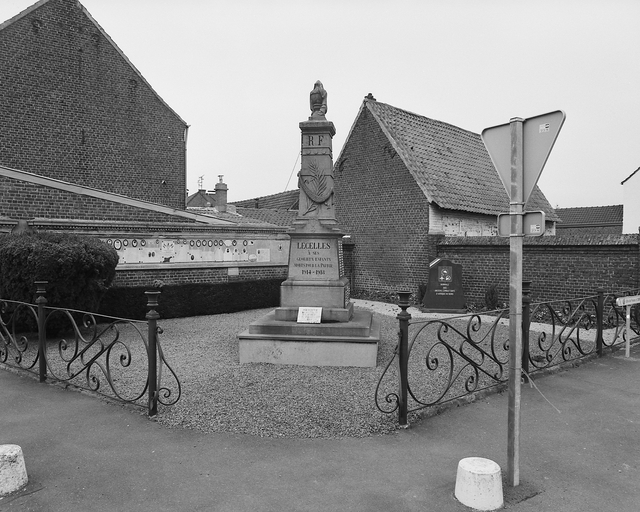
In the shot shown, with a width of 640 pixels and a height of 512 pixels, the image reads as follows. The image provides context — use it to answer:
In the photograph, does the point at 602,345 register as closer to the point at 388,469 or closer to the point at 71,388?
the point at 388,469

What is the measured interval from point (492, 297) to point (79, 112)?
14.3 meters

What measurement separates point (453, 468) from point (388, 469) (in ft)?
1.76

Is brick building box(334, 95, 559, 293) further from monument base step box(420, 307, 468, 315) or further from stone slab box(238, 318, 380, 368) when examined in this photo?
stone slab box(238, 318, 380, 368)

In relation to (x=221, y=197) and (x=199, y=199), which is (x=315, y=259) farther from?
(x=199, y=199)

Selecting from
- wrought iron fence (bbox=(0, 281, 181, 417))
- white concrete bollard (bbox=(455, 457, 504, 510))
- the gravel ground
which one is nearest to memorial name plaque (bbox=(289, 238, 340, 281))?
the gravel ground

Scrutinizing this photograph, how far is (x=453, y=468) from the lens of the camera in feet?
12.7

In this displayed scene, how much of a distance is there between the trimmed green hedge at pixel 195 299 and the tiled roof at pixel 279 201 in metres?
22.0

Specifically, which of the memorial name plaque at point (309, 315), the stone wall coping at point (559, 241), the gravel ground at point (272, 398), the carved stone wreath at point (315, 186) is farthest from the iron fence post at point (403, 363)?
the stone wall coping at point (559, 241)

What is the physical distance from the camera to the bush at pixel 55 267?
809 centimetres

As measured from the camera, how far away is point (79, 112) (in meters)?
15.7

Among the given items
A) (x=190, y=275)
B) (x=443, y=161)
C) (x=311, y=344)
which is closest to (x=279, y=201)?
(x=443, y=161)

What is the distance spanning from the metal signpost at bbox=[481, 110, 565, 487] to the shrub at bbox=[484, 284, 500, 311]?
9842 millimetres

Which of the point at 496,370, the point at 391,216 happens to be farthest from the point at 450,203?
the point at 496,370

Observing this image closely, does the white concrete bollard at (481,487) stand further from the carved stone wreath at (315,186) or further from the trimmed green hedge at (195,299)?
the trimmed green hedge at (195,299)
